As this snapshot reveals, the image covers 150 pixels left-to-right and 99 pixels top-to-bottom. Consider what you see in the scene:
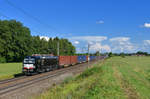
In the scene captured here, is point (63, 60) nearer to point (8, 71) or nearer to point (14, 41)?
point (8, 71)

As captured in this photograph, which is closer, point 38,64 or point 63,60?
point 38,64

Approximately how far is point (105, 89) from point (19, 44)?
205 ft

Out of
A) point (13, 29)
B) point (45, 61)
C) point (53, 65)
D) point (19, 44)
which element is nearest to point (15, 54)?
point (19, 44)

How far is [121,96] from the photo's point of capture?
10.0 metres

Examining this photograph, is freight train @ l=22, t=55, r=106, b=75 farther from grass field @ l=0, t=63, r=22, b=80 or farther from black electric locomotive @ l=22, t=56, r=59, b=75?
grass field @ l=0, t=63, r=22, b=80

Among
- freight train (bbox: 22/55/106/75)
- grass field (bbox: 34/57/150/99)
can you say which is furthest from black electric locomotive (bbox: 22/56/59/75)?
grass field (bbox: 34/57/150/99)

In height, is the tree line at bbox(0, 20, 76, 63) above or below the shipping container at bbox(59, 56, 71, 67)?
above

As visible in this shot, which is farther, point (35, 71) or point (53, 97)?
point (35, 71)

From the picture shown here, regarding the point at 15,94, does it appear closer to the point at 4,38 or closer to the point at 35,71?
the point at 35,71

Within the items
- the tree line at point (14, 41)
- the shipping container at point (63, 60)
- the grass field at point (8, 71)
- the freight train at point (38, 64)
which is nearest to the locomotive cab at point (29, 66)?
the freight train at point (38, 64)

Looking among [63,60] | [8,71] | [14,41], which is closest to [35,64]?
[8,71]

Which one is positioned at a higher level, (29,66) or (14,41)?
(14,41)

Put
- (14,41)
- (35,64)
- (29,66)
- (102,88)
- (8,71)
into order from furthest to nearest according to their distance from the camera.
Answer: (14,41), (8,71), (35,64), (29,66), (102,88)

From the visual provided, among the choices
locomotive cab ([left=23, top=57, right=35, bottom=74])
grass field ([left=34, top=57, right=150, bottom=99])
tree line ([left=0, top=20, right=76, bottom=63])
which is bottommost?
grass field ([left=34, top=57, right=150, bottom=99])
